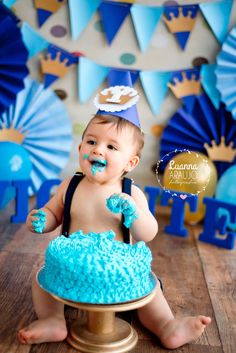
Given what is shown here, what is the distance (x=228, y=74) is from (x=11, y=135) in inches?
41.9

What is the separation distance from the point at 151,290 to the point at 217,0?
1.78 meters

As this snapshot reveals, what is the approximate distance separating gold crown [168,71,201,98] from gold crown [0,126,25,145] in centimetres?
77

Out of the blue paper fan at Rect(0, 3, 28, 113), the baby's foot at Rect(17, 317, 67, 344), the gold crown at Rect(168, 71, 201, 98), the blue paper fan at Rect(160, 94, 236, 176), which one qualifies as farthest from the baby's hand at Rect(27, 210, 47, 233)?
the gold crown at Rect(168, 71, 201, 98)

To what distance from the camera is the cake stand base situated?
3.37ft

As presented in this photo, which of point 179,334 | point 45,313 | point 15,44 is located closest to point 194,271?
point 179,334

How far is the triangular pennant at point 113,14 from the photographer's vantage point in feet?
7.83

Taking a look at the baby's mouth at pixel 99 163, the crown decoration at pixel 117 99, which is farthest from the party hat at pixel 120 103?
the baby's mouth at pixel 99 163

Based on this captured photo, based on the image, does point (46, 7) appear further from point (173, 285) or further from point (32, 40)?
point (173, 285)

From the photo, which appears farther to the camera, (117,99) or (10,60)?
(10,60)

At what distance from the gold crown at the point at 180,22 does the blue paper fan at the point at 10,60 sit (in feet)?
2.38

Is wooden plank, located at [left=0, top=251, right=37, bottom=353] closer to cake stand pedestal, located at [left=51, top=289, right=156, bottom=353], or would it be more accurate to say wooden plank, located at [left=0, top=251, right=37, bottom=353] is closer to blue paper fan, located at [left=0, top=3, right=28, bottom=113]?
cake stand pedestal, located at [left=51, top=289, right=156, bottom=353]

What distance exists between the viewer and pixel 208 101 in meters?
2.43

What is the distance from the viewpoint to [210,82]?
2.42m

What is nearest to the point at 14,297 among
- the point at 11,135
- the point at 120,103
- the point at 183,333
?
the point at 183,333
